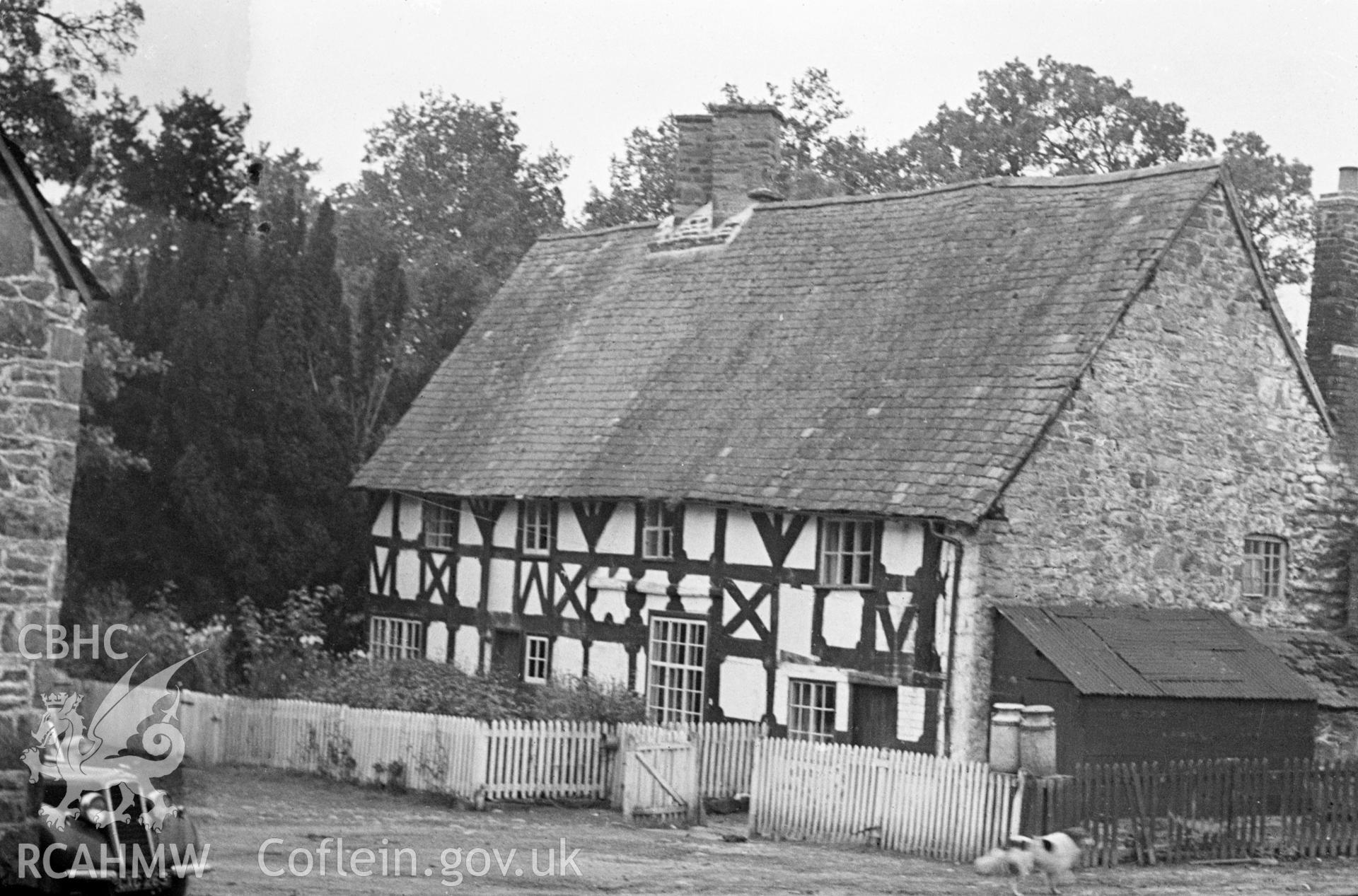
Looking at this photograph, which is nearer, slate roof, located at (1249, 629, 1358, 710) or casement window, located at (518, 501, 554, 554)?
slate roof, located at (1249, 629, 1358, 710)

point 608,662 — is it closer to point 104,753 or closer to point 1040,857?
point 1040,857

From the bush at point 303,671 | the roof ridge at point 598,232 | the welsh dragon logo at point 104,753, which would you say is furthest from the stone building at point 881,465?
the welsh dragon logo at point 104,753

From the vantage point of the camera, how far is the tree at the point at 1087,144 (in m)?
39.8

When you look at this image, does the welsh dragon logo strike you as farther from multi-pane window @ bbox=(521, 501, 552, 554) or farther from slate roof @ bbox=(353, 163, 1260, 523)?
multi-pane window @ bbox=(521, 501, 552, 554)

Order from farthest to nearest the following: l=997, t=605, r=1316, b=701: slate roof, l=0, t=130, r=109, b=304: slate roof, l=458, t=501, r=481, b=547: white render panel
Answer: l=458, t=501, r=481, b=547: white render panel < l=997, t=605, r=1316, b=701: slate roof < l=0, t=130, r=109, b=304: slate roof

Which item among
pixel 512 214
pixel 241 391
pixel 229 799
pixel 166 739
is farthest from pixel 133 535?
pixel 512 214

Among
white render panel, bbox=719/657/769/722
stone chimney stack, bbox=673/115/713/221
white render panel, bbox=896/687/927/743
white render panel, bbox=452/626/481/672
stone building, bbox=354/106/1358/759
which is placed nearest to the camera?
white render panel, bbox=896/687/927/743

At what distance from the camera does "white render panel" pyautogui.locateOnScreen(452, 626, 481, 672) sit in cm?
2714

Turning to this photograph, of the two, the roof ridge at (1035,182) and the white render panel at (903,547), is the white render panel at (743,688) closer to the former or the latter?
the white render panel at (903,547)

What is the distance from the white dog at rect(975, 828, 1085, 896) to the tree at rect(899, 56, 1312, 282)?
25367 millimetres

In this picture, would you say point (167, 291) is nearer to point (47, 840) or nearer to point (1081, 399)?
point (1081, 399)

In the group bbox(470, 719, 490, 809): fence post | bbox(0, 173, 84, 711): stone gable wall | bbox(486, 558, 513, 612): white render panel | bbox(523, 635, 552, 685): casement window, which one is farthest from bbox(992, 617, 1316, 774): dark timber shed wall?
bbox(0, 173, 84, 711): stone gable wall

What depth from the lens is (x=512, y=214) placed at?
48.5m

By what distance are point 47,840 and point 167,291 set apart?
1850 cm
